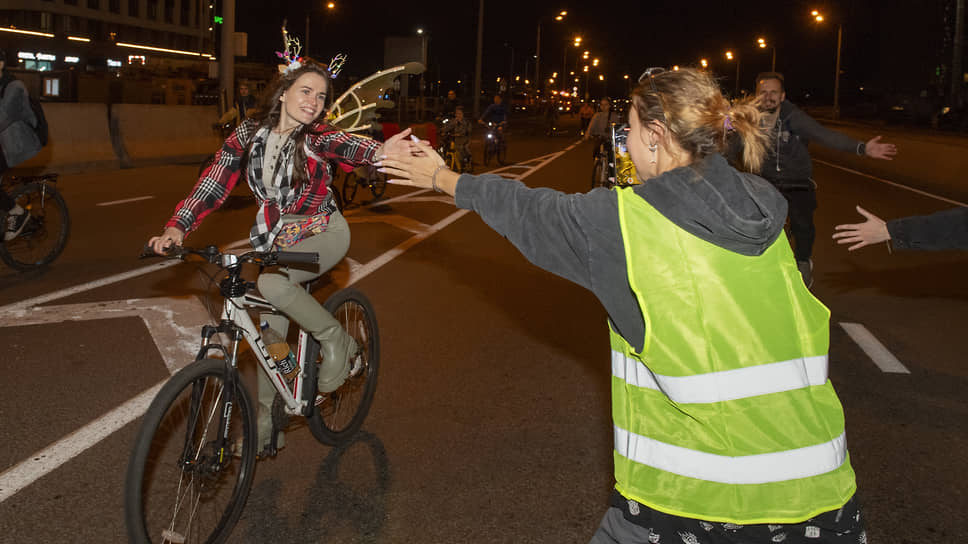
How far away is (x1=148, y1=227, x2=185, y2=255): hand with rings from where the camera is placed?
3707mm

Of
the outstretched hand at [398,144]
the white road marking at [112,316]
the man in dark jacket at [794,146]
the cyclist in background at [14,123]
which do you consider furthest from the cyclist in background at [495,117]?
the outstretched hand at [398,144]

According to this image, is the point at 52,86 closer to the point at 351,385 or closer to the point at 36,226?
the point at 36,226

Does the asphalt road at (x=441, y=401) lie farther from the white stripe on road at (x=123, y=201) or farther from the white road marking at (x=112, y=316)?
the white stripe on road at (x=123, y=201)

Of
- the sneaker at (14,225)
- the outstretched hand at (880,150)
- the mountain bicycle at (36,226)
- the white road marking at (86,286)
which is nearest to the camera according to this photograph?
the outstretched hand at (880,150)

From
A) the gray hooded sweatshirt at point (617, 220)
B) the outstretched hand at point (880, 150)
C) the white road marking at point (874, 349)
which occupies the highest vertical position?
the outstretched hand at point (880, 150)

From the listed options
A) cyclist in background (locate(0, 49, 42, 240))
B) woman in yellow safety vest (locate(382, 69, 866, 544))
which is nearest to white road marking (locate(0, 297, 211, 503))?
cyclist in background (locate(0, 49, 42, 240))

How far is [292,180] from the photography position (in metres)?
4.31

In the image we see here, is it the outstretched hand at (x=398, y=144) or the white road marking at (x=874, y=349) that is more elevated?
the outstretched hand at (x=398, y=144)

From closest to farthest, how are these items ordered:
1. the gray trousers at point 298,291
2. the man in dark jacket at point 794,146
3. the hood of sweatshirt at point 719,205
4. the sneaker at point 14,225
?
the hood of sweatshirt at point 719,205
the gray trousers at point 298,291
the man in dark jacket at point 794,146
the sneaker at point 14,225

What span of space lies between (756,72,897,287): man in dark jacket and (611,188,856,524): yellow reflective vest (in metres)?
6.19

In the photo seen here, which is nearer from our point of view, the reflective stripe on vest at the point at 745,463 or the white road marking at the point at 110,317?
the reflective stripe on vest at the point at 745,463

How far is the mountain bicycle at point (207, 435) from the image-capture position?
3295 mm


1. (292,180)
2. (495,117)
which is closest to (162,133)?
(495,117)

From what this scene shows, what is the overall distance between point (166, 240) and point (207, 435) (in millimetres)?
768
